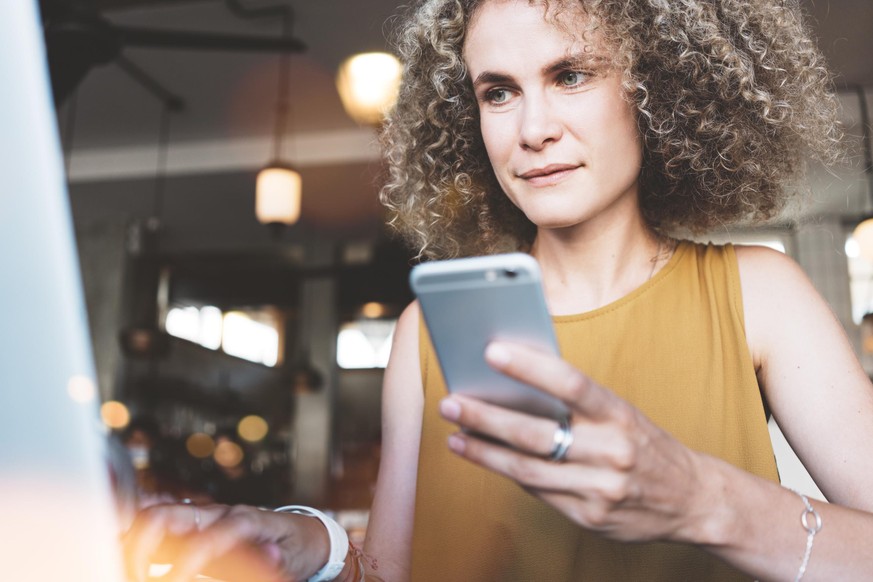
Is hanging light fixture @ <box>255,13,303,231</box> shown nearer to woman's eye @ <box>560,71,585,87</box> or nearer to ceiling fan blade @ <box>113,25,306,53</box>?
ceiling fan blade @ <box>113,25,306,53</box>

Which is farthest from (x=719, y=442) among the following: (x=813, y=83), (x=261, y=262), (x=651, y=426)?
(x=261, y=262)

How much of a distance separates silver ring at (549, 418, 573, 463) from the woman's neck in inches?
23.6

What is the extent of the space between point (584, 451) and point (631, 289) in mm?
630

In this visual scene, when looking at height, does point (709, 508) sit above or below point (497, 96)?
below

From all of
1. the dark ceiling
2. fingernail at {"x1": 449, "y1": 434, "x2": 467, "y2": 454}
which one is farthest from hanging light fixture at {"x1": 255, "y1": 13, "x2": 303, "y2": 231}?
fingernail at {"x1": 449, "y1": 434, "x2": 467, "y2": 454}

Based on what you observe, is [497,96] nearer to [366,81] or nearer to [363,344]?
[366,81]

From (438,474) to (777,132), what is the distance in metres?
0.73

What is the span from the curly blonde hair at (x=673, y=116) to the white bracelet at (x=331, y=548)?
2.01 feet

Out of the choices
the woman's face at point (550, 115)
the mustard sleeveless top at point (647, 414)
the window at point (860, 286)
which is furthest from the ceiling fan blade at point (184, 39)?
the window at point (860, 286)

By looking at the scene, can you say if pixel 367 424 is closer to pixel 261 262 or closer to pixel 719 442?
pixel 261 262

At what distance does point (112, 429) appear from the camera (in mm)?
7410

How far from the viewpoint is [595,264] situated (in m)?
1.14

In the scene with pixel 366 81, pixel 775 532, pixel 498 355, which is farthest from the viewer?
pixel 366 81

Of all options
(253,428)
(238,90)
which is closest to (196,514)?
(238,90)
